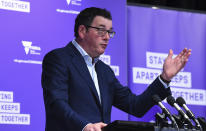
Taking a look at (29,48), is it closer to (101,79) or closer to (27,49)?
(27,49)

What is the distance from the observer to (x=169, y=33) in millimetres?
7680

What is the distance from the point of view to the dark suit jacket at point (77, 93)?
14.8 ft

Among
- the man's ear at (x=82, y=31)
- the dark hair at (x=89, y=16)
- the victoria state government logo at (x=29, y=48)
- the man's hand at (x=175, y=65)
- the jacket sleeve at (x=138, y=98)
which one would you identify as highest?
the dark hair at (x=89, y=16)

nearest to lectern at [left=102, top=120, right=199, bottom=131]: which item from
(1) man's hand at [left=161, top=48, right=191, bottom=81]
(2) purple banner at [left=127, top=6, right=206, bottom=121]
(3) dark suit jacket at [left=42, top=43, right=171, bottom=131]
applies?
(3) dark suit jacket at [left=42, top=43, right=171, bottom=131]

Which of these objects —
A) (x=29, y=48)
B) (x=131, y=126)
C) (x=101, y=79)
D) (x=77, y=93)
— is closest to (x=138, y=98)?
(x=101, y=79)

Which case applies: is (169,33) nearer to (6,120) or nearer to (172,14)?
(172,14)

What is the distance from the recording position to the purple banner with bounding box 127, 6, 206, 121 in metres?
7.38

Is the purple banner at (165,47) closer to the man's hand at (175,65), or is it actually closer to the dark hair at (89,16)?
the dark hair at (89,16)

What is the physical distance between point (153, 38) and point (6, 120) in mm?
2531

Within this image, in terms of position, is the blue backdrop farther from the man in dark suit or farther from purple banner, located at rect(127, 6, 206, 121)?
the man in dark suit

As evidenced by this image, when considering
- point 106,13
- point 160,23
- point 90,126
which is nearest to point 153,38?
point 160,23

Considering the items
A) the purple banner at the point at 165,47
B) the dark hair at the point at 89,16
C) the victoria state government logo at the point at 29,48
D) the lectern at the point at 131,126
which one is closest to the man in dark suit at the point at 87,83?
the dark hair at the point at 89,16

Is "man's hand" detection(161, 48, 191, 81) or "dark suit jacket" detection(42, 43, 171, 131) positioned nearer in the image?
"dark suit jacket" detection(42, 43, 171, 131)

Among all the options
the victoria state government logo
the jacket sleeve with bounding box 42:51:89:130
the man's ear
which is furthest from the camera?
the victoria state government logo
